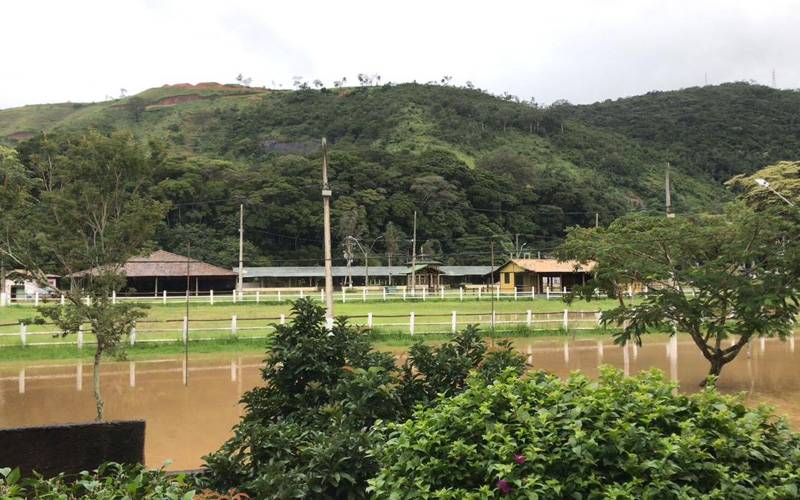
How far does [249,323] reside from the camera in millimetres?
24750

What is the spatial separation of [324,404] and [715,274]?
386 inches

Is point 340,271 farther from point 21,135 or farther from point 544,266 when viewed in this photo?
point 21,135

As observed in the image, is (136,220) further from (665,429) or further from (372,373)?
(665,429)

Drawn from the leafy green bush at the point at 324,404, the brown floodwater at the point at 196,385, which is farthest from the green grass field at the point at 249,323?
the leafy green bush at the point at 324,404

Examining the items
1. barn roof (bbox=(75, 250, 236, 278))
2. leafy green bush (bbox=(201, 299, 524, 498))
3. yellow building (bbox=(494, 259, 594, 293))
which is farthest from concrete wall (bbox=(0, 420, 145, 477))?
yellow building (bbox=(494, 259, 594, 293))

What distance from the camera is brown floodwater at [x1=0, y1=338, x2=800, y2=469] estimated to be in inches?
404

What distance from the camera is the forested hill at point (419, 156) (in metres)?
56.3

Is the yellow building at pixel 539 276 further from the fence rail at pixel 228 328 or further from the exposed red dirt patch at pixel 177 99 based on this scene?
the exposed red dirt patch at pixel 177 99

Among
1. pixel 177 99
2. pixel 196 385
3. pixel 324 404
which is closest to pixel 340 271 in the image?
pixel 196 385

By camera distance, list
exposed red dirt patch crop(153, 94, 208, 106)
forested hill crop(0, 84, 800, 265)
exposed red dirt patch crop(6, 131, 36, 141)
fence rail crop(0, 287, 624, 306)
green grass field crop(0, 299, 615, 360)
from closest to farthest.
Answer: green grass field crop(0, 299, 615, 360), fence rail crop(0, 287, 624, 306), forested hill crop(0, 84, 800, 265), exposed red dirt patch crop(6, 131, 36, 141), exposed red dirt patch crop(153, 94, 208, 106)

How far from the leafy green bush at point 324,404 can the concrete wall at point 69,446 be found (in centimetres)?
67

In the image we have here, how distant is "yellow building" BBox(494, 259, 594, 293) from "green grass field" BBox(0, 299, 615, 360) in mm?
6857

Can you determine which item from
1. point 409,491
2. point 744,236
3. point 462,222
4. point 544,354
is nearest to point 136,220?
point 409,491

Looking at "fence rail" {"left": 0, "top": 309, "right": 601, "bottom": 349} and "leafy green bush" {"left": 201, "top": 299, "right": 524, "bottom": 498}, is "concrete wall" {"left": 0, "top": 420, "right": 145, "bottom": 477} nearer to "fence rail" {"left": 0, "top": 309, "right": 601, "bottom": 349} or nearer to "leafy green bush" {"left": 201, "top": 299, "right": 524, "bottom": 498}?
"leafy green bush" {"left": 201, "top": 299, "right": 524, "bottom": 498}
